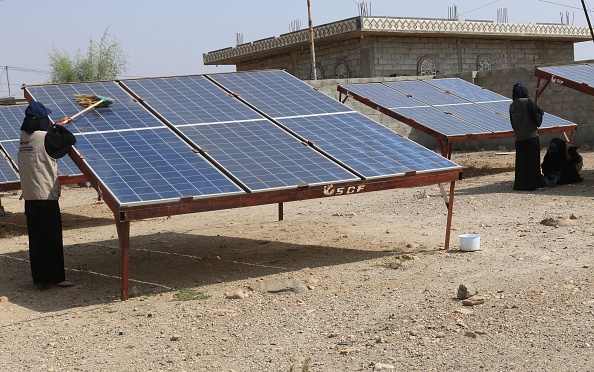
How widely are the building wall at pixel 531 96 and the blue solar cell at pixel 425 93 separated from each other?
327 centimetres

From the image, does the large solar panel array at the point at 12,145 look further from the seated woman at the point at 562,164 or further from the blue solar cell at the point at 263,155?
the seated woman at the point at 562,164

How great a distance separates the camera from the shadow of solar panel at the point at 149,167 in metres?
7.19

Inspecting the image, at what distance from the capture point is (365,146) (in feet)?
28.8

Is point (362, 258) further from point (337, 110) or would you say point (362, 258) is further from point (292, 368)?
point (292, 368)

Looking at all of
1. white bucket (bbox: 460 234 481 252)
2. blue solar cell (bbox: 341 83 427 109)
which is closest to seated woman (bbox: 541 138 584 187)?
blue solar cell (bbox: 341 83 427 109)

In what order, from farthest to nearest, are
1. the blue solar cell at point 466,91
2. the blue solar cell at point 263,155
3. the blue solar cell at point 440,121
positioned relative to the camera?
the blue solar cell at point 466,91 < the blue solar cell at point 440,121 < the blue solar cell at point 263,155

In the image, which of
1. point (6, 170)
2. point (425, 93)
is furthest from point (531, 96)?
point (6, 170)

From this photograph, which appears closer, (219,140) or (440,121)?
(219,140)

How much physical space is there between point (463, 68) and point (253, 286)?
25.7 metres

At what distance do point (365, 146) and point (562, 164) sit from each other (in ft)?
18.6

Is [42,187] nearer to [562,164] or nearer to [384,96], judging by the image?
[562,164]

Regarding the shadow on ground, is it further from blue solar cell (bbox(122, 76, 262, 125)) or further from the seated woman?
the seated woman

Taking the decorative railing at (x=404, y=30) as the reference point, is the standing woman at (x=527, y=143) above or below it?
below

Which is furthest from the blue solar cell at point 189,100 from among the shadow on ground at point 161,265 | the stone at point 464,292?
the stone at point 464,292
